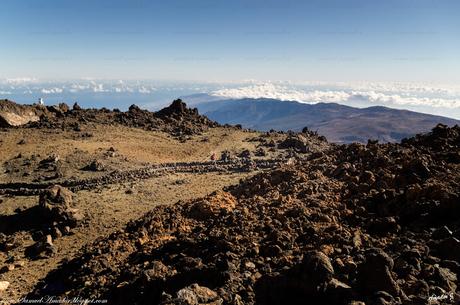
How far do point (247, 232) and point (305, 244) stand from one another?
182 cm

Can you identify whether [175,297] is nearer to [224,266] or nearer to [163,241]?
[224,266]

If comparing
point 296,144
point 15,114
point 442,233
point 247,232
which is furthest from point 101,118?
point 442,233

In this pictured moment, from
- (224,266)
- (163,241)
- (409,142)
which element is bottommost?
(163,241)

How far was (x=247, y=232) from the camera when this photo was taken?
37.4 ft

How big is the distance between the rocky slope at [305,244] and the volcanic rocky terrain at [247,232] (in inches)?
1.4

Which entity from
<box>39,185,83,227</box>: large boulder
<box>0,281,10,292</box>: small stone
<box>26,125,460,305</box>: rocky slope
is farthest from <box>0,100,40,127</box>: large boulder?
<box>26,125,460,305</box>: rocky slope

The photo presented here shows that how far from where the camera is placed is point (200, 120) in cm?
4747

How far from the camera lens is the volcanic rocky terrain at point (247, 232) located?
8.11m

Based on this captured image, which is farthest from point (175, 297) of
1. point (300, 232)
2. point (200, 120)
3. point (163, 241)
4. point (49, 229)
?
point (200, 120)

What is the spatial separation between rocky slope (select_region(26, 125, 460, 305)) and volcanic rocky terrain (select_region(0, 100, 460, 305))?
3 centimetres

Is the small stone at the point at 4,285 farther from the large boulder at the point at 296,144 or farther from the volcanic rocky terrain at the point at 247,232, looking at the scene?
the large boulder at the point at 296,144

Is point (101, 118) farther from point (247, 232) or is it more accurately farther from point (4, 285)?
point (247, 232)

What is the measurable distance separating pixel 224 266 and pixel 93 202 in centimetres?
1495

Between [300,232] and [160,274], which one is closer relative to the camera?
[160,274]
